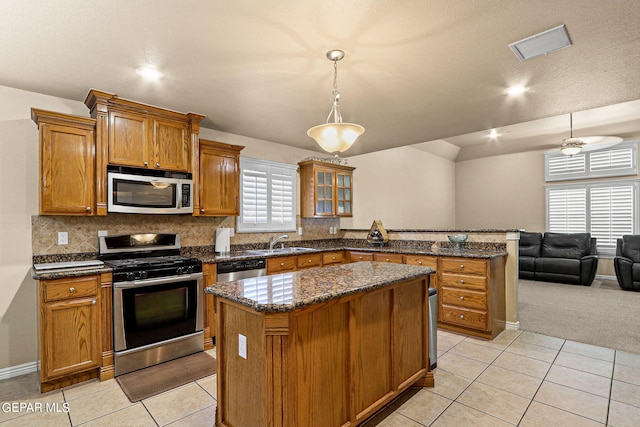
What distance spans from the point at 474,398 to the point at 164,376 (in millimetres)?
2559

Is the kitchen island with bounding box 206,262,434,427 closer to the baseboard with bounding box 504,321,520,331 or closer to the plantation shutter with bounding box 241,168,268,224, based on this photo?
the baseboard with bounding box 504,321,520,331

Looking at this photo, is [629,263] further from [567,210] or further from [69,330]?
[69,330]

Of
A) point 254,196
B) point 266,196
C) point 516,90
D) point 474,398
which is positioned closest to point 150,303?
point 254,196

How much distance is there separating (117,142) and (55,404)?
7.28 ft

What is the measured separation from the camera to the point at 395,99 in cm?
328

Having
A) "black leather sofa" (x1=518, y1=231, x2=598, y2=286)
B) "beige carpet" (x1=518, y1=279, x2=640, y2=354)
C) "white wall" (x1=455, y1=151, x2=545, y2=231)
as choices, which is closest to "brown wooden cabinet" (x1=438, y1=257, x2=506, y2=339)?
"beige carpet" (x1=518, y1=279, x2=640, y2=354)

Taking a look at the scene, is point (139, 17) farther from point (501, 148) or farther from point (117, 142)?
point (501, 148)

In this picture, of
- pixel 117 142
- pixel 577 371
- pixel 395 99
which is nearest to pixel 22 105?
pixel 117 142

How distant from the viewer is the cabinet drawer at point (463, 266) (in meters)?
3.60

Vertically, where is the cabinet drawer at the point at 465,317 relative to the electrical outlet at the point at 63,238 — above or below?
below

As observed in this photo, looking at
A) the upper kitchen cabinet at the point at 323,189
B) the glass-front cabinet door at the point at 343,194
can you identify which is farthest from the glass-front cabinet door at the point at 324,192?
the glass-front cabinet door at the point at 343,194

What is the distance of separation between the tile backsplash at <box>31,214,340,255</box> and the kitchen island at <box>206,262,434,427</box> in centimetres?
207

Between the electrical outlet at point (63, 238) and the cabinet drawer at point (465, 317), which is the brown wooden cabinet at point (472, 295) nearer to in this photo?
the cabinet drawer at point (465, 317)

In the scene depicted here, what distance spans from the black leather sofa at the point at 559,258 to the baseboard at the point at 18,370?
807 centimetres
